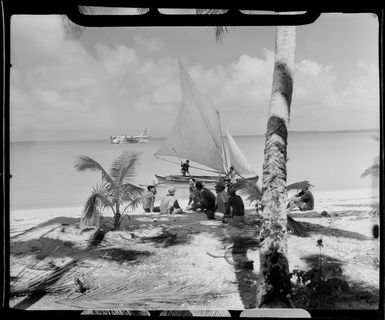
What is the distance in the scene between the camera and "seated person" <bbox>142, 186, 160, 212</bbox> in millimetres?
3062

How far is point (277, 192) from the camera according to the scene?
3.03 m

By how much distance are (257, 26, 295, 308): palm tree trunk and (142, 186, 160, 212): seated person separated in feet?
2.65

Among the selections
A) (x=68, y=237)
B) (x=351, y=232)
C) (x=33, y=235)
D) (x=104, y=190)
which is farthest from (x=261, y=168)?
(x=33, y=235)

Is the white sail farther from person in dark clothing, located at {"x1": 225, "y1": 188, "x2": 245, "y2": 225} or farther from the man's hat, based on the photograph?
the man's hat

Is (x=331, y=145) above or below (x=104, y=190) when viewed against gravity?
above

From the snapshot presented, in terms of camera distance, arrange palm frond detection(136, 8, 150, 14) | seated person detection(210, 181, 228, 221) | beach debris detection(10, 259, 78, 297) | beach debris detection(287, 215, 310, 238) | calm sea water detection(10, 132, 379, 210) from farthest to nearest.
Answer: seated person detection(210, 181, 228, 221), beach debris detection(287, 215, 310, 238), calm sea water detection(10, 132, 379, 210), beach debris detection(10, 259, 78, 297), palm frond detection(136, 8, 150, 14)

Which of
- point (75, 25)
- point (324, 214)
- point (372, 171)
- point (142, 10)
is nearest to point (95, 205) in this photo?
point (75, 25)

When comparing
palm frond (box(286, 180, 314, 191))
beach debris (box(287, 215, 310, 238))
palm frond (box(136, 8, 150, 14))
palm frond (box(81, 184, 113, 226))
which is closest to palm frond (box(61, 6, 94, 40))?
palm frond (box(136, 8, 150, 14))

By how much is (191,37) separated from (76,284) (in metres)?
1.84

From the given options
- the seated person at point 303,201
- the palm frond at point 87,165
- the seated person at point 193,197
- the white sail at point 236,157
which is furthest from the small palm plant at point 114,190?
the seated person at point 303,201

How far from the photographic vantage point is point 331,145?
297 centimetres

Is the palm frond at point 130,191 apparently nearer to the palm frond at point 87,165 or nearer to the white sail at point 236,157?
the palm frond at point 87,165

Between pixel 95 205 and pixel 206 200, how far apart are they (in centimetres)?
80

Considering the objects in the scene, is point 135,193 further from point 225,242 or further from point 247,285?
point 247,285
